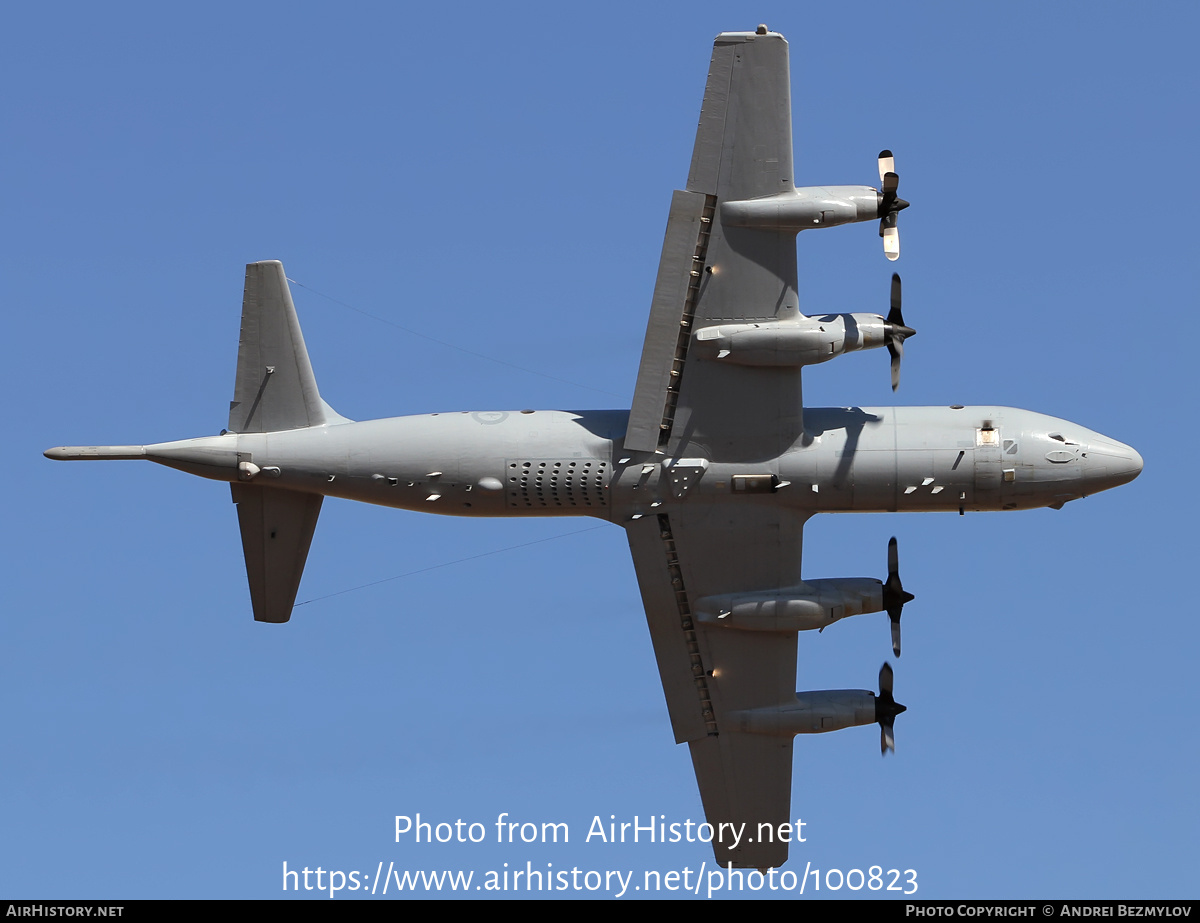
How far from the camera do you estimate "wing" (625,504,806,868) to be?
46.8 meters

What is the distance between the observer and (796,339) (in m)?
45.3

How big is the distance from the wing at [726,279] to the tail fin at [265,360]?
791cm

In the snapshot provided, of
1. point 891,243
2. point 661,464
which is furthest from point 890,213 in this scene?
point 661,464

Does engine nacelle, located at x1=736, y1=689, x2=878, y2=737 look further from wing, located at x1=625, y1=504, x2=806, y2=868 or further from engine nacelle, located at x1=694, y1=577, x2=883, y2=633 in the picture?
engine nacelle, located at x1=694, y1=577, x2=883, y2=633

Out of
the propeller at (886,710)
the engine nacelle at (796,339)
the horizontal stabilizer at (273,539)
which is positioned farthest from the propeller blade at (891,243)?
the horizontal stabilizer at (273,539)

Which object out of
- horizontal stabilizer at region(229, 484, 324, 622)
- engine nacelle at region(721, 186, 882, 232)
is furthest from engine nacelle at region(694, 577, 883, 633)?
horizontal stabilizer at region(229, 484, 324, 622)

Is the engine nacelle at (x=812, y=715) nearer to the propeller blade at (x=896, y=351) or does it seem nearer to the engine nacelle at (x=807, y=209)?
the propeller blade at (x=896, y=351)

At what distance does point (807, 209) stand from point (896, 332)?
132 inches

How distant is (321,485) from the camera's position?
1843 inches

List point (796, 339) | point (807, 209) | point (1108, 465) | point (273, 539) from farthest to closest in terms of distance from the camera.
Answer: point (273, 539) → point (1108, 465) → point (796, 339) → point (807, 209)

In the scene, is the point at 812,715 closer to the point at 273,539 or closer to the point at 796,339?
the point at 796,339

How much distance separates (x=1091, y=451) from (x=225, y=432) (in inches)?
767

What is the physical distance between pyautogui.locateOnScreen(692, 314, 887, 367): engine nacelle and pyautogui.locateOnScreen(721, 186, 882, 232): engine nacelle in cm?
212

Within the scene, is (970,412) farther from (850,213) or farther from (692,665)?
(692,665)
